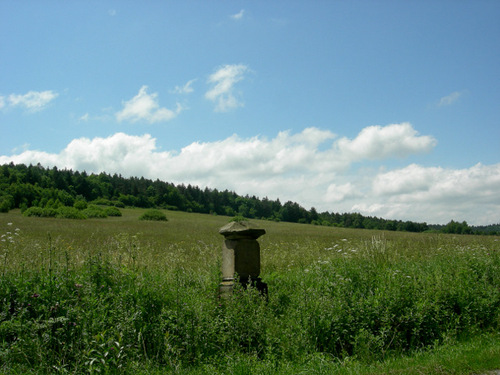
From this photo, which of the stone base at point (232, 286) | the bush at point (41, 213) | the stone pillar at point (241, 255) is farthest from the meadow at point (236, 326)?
the bush at point (41, 213)

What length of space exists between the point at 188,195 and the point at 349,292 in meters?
103

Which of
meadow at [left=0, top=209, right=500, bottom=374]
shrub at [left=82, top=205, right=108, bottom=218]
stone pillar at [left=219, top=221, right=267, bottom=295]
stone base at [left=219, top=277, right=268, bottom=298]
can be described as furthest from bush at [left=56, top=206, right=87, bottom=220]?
stone base at [left=219, top=277, right=268, bottom=298]

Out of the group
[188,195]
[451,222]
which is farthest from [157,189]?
[451,222]

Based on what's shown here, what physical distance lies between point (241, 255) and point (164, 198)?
311 ft

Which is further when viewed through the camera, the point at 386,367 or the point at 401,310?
the point at 401,310

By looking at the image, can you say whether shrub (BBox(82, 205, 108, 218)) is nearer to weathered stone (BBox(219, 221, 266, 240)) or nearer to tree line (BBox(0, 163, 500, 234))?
tree line (BBox(0, 163, 500, 234))

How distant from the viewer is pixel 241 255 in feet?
21.8

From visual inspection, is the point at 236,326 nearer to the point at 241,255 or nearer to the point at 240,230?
the point at 241,255

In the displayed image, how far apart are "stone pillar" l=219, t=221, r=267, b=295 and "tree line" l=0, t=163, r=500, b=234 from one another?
69.6m

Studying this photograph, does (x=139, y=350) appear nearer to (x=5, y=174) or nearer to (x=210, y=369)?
(x=210, y=369)

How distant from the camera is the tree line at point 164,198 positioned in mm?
78000

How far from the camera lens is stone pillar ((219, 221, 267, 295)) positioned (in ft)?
21.6

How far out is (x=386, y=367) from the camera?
4.34m

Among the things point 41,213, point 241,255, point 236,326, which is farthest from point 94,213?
point 236,326
